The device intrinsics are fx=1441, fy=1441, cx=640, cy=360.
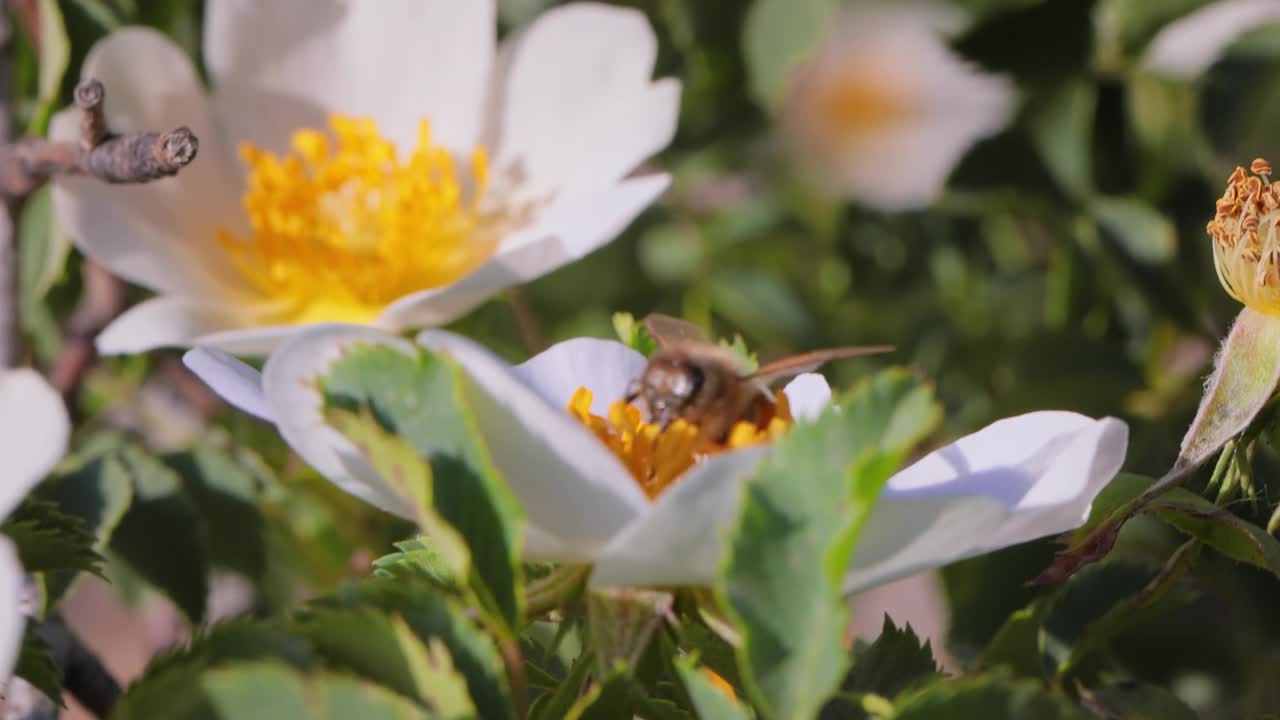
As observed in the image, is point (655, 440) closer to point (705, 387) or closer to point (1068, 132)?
point (705, 387)

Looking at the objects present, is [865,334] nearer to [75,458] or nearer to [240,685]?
[75,458]

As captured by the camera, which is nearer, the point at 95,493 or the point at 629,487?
the point at 629,487

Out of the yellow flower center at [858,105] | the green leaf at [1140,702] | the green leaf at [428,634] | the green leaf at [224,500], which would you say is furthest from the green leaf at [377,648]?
the yellow flower center at [858,105]

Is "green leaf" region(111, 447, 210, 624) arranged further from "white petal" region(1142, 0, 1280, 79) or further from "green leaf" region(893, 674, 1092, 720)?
"white petal" region(1142, 0, 1280, 79)

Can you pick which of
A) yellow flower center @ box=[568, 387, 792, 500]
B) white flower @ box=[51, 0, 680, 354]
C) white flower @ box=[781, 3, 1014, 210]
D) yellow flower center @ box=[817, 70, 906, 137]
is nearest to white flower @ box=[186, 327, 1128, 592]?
yellow flower center @ box=[568, 387, 792, 500]

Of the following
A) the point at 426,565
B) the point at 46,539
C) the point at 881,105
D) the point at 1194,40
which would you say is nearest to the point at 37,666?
the point at 46,539

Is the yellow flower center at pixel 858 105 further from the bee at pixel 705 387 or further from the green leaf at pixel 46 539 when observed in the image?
the green leaf at pixel 46 539

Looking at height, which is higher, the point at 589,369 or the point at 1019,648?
the point at 589,369

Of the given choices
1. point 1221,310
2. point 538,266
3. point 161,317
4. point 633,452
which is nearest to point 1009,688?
point 633,452
